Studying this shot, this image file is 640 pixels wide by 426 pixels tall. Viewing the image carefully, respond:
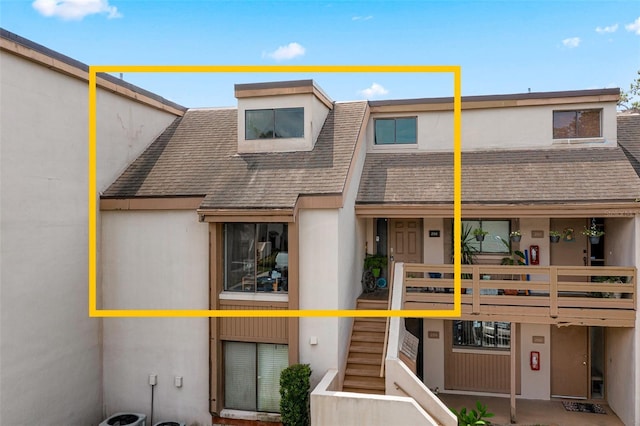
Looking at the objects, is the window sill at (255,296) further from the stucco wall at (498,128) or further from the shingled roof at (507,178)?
the stucco wall at (498,128)

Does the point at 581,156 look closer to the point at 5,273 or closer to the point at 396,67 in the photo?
the point at 396,67

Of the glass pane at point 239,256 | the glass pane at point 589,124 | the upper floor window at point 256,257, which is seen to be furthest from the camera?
the glass pane at point 589,124

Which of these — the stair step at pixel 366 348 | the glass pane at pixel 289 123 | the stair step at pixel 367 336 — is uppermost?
the glass pane at pixel 289 123

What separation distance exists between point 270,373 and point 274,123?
22.8 feet

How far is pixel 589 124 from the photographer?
14109mm

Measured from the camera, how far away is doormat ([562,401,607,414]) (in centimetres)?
1229

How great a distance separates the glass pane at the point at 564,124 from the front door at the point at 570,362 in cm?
584

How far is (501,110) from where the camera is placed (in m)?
14.5

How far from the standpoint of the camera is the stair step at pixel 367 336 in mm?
11789

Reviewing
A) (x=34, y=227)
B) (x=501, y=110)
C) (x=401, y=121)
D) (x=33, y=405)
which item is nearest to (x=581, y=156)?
(x=501, y=110)

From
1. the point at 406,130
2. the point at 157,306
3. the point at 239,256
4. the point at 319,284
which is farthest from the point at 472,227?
the point at 157,306

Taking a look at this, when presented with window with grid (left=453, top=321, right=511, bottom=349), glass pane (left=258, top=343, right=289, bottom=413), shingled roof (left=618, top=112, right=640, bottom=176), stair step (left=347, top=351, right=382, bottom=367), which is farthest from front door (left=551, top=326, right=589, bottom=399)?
glass pane (left=258, top=343, right=289, bottom=413)

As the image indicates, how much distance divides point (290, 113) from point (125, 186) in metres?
5.03

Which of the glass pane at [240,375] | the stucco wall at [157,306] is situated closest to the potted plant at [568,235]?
the glass pane at [240,375]
